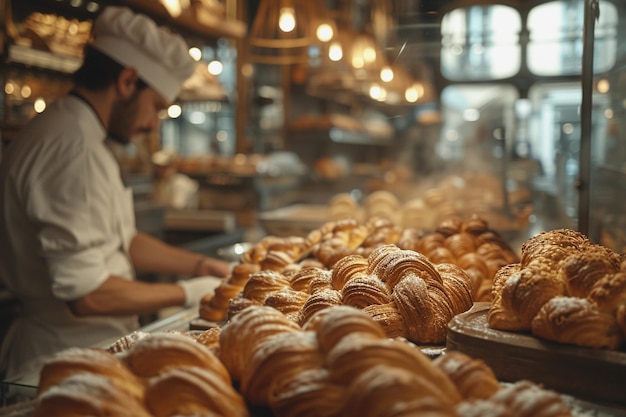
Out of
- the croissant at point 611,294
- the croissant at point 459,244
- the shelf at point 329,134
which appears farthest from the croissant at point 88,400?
the shelf at point 329,134

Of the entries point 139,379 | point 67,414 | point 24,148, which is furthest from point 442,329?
point 24,148

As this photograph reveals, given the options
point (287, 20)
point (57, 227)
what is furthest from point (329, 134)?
point (57, 227)

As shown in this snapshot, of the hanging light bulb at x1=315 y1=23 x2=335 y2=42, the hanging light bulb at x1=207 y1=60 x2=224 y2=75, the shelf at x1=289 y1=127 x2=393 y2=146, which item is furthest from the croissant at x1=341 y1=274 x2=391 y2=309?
the shelf at x1=289 y1=127 x2=393 y2=146

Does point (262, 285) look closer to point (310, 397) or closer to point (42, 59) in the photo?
point (310, 397)

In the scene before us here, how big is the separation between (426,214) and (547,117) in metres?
1.05

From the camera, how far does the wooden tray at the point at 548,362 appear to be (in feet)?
3.41

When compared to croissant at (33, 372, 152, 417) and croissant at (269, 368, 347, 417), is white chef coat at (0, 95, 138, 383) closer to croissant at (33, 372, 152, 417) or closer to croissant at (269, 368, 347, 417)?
croissant at (33, 372, 152, 417)

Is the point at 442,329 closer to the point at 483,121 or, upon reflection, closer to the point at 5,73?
the point at 5,73

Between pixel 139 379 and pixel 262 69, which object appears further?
pixel 262 69

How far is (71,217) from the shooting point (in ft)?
8.17

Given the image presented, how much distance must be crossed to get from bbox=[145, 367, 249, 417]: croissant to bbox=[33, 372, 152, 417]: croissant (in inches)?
1.0

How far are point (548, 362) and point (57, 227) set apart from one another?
198 centimetres

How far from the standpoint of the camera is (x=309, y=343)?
96 cm

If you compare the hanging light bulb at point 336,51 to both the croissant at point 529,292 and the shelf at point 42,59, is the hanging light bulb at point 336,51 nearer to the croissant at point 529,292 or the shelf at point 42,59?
the shelf at point 42,59
